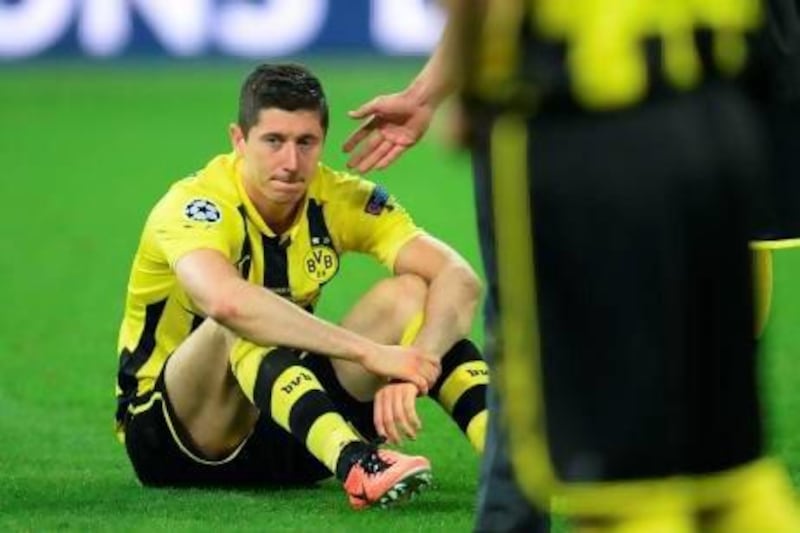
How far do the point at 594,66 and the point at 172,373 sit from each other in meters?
2.79

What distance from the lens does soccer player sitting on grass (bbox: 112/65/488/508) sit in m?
5.33

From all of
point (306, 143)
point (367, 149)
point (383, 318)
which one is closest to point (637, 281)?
point (367, 149)

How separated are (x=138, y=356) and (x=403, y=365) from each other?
3.19 ft

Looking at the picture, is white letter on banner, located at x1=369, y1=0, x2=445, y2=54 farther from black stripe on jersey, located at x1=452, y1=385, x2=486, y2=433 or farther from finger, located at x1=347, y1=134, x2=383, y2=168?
finger, located at x1=347, y1=134, x2=383, y2=168

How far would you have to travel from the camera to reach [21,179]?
1323 centimetres

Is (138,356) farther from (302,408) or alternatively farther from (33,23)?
(33,23)

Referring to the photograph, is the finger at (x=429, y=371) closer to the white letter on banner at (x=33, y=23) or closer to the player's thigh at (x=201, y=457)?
the player's thigh at (x=201, y=457)

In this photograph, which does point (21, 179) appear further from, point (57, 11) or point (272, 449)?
point (272, 449)

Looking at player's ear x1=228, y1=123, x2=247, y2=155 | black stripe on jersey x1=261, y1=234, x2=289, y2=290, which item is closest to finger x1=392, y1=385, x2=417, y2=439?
black stripe on jersey x1=261, y1=234, x2=289, y2=290

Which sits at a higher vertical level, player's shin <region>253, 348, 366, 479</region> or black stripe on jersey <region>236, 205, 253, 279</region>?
black stripe on jersey <region>236, 205, 253, 279</region>

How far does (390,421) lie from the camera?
16.7 ft

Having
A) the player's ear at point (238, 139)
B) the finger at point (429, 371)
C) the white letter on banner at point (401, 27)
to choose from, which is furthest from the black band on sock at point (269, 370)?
the white letter on banner at point (401, 27)

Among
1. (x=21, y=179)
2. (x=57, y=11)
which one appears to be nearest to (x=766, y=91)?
(x=21, y=179)

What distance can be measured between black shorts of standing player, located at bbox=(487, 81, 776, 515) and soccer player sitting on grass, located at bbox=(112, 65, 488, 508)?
218cm
